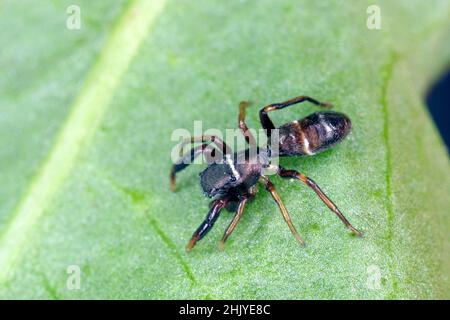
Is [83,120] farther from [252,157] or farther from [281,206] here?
[281,206]

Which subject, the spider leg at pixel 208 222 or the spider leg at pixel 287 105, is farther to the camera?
the spider leg at pixel 287 105

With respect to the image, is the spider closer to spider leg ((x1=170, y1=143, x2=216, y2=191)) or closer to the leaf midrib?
spider leg ((x1=170, y1=143, x2=216, y2=191))

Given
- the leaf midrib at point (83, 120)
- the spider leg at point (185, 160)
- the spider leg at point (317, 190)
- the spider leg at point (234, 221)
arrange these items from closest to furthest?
1. the spider leg at point (317, 190)
2. the spider leg at point (234, 221)
3. the leaf midrib at point (83, 120)
4. the spider leg at point (185, 160)

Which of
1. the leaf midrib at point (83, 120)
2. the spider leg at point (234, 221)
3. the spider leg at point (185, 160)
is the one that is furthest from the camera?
the spider leg at point (185, 160)

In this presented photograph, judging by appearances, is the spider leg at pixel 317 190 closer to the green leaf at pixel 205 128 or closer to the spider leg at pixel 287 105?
the green leaf at pixel 205 128

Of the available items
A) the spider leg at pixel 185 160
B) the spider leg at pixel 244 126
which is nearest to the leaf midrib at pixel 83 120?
the spider leg at pixel 185 160

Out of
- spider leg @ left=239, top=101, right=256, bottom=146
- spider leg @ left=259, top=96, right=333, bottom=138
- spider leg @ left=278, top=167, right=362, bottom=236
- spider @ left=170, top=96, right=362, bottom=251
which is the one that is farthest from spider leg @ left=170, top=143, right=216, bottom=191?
spider leg @ left=278, top=167, right=362, bottom=236
